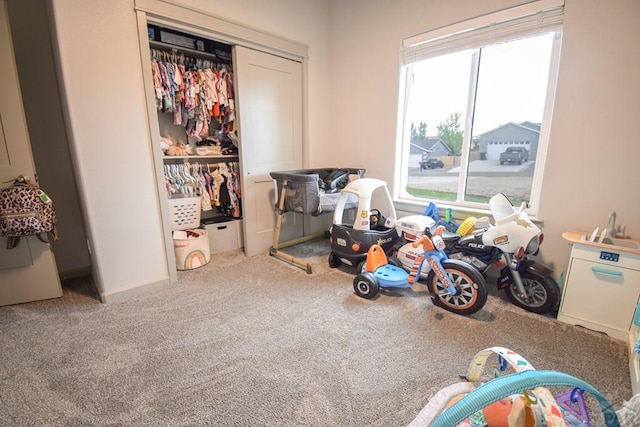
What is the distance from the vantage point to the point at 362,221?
258 cm

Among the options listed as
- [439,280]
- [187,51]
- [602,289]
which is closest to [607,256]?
[602,289]

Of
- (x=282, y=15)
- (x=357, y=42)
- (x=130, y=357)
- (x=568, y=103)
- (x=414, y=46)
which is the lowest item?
(x=130, y=357)

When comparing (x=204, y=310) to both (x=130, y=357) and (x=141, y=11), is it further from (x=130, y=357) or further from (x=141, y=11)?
(x=141, y=11)

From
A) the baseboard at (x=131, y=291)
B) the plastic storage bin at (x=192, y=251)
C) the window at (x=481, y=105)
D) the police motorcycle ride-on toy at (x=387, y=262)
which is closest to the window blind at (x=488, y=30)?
the window at (x=481, y=105)

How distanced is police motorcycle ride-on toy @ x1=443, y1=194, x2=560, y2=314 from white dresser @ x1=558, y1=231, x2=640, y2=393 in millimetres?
131

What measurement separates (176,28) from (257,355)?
8.51 ft

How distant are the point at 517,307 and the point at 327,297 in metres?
1.41

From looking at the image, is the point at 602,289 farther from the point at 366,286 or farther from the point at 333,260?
the point at 333,260

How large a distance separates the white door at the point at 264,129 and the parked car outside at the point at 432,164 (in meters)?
1.44

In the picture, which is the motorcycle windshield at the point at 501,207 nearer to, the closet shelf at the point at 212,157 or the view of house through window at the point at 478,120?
the view of house through window at the point at 478,120

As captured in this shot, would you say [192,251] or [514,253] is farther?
[192,251]

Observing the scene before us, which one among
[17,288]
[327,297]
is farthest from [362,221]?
[17,288]

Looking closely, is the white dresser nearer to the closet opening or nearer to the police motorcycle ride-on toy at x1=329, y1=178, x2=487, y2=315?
the police motorcycle ride-on toy at x1=329, y1=178, x2=487, y2=315

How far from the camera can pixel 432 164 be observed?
304 cm
